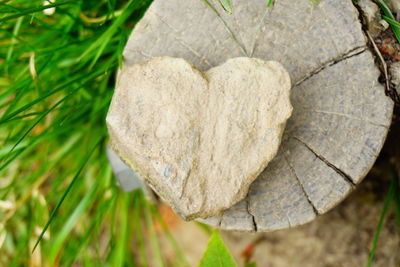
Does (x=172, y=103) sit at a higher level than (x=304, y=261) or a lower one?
higher

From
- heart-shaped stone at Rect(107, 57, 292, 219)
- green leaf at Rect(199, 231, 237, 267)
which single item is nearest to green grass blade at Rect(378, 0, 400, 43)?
heart-shaped stone at Rect(107, 57, 292, 219)

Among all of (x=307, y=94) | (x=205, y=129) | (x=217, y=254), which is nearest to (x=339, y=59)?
(x=307, y=94)

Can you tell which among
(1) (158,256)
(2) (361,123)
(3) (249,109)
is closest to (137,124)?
(3) (249,109)

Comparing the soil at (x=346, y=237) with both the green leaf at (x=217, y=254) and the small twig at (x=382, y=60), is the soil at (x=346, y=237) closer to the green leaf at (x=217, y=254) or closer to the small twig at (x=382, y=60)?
the small twig at (x=382, y=60)

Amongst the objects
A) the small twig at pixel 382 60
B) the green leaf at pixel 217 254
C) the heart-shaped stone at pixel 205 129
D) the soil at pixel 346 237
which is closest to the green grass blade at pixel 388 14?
A: the small twig at pixel 382 60

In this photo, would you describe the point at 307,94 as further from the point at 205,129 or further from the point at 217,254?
the point at 217,254

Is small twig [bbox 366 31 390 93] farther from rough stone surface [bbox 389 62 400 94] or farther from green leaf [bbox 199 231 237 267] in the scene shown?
green leaf [bbox 199 231 237 267]

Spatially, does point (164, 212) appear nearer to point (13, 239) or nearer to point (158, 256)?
point (158, 256)
